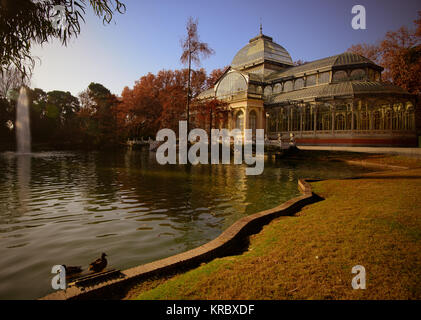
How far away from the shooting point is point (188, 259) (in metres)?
3.73

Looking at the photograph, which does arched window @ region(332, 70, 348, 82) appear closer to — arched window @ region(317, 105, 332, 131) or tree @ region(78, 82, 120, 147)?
arched window @ region(317, 105, 332, 131)

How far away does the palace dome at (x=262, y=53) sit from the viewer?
4250cm

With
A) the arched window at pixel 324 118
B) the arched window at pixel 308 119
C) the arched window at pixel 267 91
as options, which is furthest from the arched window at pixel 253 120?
the arched window at pixel 324 118

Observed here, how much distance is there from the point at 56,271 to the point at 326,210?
5825 mm

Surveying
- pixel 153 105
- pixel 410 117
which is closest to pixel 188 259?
pixel 410 117

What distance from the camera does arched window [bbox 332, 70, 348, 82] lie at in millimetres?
31906

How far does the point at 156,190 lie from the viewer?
9828 millimetres

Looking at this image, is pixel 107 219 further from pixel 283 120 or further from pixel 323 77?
pixel 323 77

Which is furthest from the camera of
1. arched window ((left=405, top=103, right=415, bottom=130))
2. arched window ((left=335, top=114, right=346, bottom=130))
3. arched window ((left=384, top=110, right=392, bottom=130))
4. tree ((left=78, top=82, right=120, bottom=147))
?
tree ((left=78, top=82, right=120, bottom=147))

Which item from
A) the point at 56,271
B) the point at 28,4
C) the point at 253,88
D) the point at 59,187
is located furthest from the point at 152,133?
the point at 56,271

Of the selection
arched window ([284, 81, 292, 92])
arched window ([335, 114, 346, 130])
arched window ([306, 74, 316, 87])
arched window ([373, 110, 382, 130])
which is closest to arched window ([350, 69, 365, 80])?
arched window ([306, 74, 316, 87])

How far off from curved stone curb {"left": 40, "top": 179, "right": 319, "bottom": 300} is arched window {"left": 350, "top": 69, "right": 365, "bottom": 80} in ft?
104
